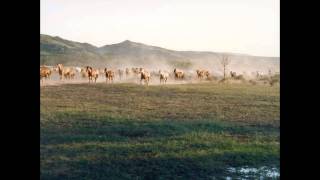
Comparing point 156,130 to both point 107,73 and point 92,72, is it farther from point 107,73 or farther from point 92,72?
point 92,72

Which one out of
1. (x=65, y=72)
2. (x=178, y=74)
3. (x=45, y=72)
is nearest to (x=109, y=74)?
(x=65, y=72)

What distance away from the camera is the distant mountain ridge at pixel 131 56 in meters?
7.36

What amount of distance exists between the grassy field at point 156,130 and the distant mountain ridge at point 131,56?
17.8 inches

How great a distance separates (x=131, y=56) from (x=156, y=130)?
1.67 meters

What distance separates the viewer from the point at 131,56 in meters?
7.49

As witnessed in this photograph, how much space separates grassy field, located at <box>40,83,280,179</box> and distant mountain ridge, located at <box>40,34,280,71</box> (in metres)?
0.45

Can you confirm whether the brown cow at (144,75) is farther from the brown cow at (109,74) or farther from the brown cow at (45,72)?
the brown cow at (45,72)

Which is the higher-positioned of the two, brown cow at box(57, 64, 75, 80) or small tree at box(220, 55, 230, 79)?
small tree at box(220, 55, 230, 79)

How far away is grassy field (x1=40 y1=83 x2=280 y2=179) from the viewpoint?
577cm

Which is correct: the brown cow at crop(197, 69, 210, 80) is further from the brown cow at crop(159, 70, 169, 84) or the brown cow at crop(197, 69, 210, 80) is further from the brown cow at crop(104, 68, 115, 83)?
the brown cow at crop(104, 68, 115, 83)

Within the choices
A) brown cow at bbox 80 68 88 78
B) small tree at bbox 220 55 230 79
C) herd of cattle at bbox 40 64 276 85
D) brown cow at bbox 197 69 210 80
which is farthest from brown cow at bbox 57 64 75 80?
small tree at bbox 220 55 230 79

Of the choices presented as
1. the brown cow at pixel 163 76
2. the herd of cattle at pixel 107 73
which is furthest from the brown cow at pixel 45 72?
the brown cow at pixel 163 76
